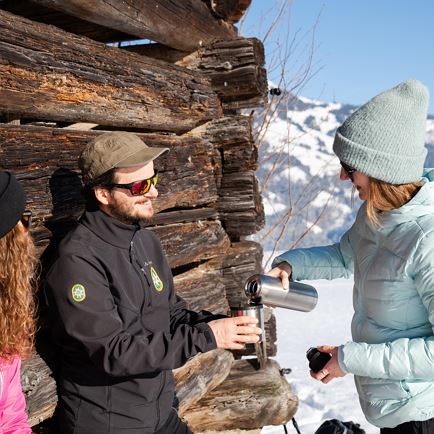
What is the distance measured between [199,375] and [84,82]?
2.02m

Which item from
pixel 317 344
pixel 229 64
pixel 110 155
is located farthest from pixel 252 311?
pixel 317 344

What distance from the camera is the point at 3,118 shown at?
2742 mm

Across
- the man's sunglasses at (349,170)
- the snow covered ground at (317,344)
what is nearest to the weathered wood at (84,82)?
the man's sunglasses at (349,170)

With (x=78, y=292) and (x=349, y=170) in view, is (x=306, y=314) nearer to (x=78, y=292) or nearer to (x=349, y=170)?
(x=349, y=170)

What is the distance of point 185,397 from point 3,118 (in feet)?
6.63

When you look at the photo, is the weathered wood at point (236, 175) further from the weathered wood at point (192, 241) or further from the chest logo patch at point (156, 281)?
the chest logo patch at point (156, 281)

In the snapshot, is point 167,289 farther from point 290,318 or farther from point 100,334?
point 290,318

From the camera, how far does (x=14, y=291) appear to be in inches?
87.0

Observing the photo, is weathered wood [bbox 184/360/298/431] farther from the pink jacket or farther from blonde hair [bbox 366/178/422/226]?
blonde hair [bbox 366/178/422/226]

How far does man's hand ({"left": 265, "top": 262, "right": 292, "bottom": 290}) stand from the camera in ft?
8.97

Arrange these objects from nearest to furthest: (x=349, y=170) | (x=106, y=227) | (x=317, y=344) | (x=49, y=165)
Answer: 1. (x=349, y=170)
2. (x=106, y=227)
3. (x=49, y=165)
4. (x=317, y=344)

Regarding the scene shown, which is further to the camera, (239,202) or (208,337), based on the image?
(239,202)

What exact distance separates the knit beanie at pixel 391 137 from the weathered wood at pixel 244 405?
245 cm

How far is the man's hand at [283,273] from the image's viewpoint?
2733 mm
